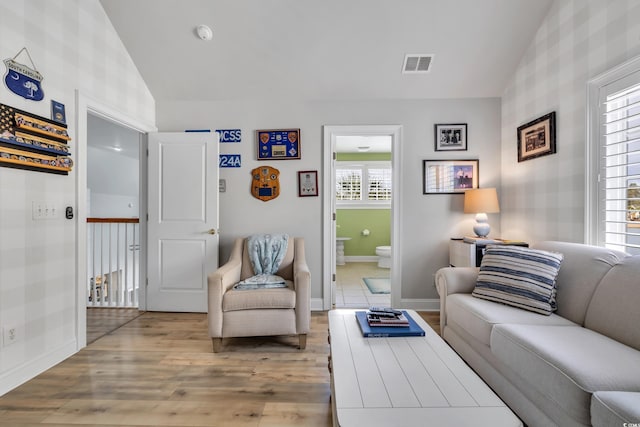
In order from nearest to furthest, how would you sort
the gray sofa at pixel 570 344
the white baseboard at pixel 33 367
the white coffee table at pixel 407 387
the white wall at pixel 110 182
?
the white coffee table at pixel 407 387
the gray sofa at pixel 570 344
the white baseboard at pixel 33 367
the white wall at pixel 110 182

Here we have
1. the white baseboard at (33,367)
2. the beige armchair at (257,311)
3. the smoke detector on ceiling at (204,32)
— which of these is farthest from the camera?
the smoke detector on ceiling at (204,32)

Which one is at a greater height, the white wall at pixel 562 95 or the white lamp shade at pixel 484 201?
the white wall at pixel 562 95

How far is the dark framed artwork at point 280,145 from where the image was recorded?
3244 millimetres

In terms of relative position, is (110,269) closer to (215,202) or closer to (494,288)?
(215,202)

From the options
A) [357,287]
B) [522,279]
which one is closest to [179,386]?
[522,279]

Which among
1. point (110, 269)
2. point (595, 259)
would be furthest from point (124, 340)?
point (595, 259)

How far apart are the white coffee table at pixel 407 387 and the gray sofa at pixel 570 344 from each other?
33 cm

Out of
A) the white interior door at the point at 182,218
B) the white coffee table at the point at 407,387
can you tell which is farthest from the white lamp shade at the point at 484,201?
the white interior door at the point at 182,218

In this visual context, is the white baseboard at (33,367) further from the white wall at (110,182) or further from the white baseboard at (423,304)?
the white wall at (110,182)

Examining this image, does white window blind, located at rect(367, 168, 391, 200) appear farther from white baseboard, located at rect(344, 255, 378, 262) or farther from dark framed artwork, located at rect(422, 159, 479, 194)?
dark framed artwork, located at rect(422, 159, 479, 194)

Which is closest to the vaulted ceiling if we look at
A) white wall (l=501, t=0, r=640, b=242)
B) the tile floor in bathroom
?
white wall (l=501, t=0, r=640, b=242)

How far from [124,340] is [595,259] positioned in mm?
3526

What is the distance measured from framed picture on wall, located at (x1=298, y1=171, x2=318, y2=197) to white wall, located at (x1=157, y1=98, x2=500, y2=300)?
0.06 metres

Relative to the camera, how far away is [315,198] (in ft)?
10.7
